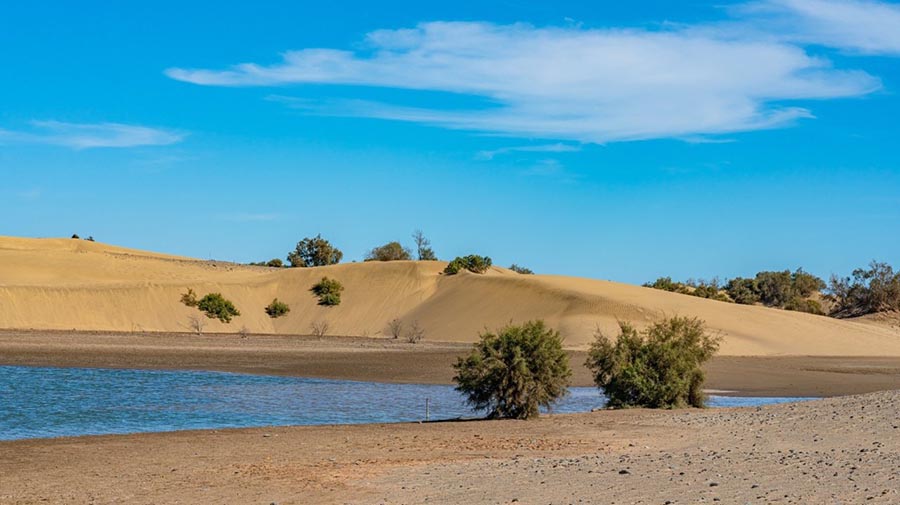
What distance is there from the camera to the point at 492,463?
17562 mm

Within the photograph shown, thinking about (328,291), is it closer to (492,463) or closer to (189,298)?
(189,298)

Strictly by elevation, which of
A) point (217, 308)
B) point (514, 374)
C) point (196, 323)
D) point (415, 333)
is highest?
point (217, 308)

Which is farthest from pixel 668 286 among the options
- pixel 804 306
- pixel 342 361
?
pixel 342 361

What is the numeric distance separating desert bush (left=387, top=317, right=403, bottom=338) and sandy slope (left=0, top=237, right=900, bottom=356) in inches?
31.0

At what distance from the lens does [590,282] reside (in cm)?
8762

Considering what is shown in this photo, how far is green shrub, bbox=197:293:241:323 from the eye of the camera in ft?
256

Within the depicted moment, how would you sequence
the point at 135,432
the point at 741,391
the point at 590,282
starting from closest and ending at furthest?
the point at 135,432, the point at 741,391, the point at 590,282

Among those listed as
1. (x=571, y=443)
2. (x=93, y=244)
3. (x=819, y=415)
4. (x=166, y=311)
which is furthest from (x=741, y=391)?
(x=93, y=244)

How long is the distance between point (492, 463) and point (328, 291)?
70058 millimetres

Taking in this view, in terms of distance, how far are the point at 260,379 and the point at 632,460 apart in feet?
78.6

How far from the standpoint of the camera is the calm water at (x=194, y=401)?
Answer: 25.1 metres

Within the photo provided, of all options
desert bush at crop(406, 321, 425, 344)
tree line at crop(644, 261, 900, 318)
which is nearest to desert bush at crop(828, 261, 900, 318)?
tree line at crop(644, 261, 900, 318)

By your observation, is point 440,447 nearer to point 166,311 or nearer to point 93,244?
point 166,311

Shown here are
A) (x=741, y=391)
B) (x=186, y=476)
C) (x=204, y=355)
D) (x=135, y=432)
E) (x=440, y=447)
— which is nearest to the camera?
(x=186, y=476)
